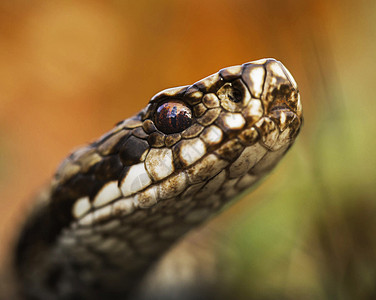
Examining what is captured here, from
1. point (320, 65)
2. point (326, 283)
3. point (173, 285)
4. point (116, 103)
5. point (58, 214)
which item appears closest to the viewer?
point (58, 214)

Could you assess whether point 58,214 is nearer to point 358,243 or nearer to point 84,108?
point 358,243

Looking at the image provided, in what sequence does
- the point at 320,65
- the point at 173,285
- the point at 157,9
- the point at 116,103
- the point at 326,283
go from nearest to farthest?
the point at 320,65 < the point at 326,283 < the point at 173,285 < the point at 116,103 < the point at 157,9

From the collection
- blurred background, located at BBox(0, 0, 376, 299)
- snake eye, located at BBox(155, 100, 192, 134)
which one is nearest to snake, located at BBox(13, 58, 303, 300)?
snake eye, located at BBox(155, 100, 192, 134)

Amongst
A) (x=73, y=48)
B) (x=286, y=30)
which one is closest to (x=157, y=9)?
(x=73, y=48)

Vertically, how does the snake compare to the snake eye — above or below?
below

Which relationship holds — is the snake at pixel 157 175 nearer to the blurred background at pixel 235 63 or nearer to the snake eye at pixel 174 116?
the snake eye at pixel 174 116

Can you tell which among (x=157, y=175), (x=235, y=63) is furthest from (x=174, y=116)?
(x=235, y=63)

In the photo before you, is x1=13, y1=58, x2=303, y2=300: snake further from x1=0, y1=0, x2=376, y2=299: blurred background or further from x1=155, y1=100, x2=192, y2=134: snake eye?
x1=0, y1=0, x2=376, y2=299: blurred background

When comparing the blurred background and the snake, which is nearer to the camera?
the snake
